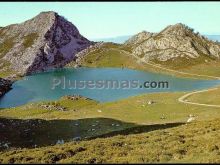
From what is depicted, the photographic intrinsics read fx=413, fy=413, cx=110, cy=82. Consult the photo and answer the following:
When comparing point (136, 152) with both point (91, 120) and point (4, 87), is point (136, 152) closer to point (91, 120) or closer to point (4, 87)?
point (91, 120)

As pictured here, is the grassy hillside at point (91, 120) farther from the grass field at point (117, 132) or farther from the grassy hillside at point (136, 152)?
the grassy hillside at point (136, 152)

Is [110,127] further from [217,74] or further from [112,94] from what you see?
[217,74]

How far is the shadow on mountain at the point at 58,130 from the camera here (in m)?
56.7

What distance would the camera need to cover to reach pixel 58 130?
64812 millimetres

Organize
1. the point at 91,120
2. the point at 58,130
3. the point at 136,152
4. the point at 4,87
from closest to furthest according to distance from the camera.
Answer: the point at 136,152 < the point at 58,130 < the point at 91,120 < the point at 4,87

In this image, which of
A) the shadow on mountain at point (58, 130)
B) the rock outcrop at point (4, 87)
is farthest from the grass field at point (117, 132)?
the rock outcrop at point (4, 87)

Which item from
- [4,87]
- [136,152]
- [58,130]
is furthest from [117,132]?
[4,87]

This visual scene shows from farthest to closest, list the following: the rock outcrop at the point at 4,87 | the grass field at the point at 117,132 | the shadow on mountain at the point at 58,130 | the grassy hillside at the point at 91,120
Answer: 1. the rock outcrop at the point at 4,87
2. the grassy hillside at the point at 91,120
3. the shadow on mountain at the point at 58,130
4. the grass field at the point at 117,132

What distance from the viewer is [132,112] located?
7819 centimetres

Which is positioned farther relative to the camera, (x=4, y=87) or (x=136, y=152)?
(x=4, y=87)

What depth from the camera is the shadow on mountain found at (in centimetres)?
5672

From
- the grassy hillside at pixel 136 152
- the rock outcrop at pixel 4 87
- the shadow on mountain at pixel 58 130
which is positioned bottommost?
the rock outcrop at pixel 4 87

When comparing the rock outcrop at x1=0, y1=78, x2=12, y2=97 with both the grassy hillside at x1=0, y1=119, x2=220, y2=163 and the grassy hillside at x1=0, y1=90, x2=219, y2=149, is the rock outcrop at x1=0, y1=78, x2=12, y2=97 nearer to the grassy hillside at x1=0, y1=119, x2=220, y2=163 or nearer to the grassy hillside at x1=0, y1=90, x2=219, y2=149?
the grassy hillside at x1=0, y1=90, x2=219, y2=149

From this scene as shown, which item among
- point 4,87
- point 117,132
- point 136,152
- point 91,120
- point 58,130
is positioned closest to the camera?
point 136,152
